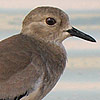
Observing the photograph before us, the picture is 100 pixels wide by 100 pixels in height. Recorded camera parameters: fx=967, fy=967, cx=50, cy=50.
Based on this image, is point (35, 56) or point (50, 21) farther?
point (50, 21)

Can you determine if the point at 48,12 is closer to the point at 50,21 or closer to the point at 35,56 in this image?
the point at 50,21

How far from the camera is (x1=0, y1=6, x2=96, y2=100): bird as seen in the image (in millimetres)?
Result: 7223

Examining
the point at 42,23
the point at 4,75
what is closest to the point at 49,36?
the point at 42,23

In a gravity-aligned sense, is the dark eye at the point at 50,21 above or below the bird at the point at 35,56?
above

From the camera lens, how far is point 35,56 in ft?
24.1

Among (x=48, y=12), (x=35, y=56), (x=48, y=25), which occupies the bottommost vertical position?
(x=35, y=56)

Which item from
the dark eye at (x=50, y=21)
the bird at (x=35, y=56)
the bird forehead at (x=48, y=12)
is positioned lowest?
the bird at (x=35, y=56)

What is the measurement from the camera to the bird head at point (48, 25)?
7508 mm

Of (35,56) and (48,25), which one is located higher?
(48,25)

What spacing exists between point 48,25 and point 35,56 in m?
0.34

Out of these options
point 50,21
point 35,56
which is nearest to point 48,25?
point 50,21

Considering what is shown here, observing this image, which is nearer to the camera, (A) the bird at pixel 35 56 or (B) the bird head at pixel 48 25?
(A) the bird at pixel 35 56

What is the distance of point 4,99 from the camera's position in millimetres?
7172

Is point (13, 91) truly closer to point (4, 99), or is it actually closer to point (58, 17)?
point (4, 99)
